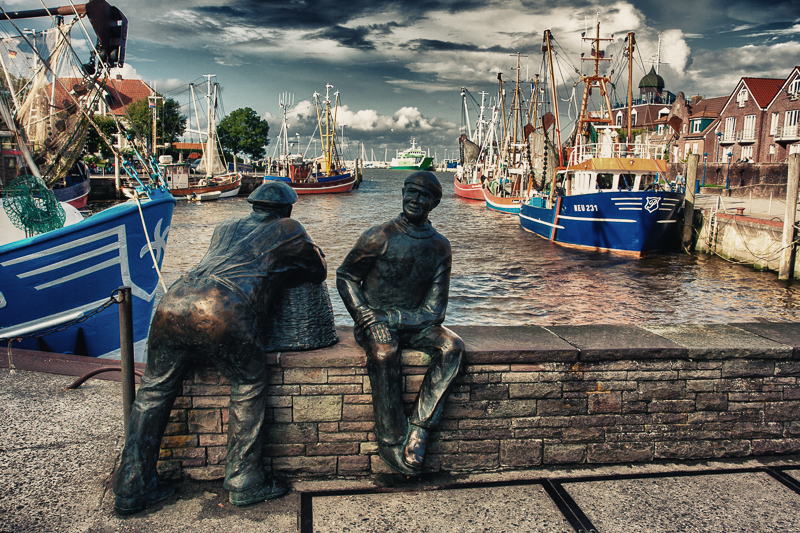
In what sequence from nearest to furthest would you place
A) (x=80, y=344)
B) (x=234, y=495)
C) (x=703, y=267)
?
(x=234, y=495) < (x=80, y=344) < (x=703, y=267)

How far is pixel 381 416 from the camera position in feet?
10.1

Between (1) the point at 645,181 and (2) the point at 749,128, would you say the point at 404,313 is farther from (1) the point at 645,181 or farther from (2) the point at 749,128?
(2) the point at 749,128

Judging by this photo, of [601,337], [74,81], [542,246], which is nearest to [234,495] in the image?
[601,337]

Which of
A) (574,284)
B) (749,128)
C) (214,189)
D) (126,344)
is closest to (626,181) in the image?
(574,284)

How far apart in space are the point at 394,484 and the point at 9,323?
6.41m

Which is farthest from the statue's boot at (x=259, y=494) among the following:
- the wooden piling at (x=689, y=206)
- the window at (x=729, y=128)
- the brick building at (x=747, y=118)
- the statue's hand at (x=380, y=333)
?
the window at (x=729, y=128)

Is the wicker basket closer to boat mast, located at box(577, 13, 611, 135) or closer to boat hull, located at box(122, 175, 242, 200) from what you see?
boat mast, located at box(577, 13, 611, 135)

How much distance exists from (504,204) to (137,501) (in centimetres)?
3837

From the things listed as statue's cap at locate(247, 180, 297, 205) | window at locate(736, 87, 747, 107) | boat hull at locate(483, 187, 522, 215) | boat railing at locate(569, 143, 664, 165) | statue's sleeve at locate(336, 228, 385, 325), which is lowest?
boat hull at locate(483, 187, 522, 215)

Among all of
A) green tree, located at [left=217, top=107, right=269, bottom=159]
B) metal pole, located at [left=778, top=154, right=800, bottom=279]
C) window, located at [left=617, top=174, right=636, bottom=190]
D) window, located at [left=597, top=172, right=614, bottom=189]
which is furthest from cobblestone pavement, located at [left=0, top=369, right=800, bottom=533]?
green tree, located at [left=217, top=107, right=269, bottom=159]

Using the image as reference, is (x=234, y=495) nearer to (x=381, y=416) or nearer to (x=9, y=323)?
(x=381, y=416)

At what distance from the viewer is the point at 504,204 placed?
39.8 meters

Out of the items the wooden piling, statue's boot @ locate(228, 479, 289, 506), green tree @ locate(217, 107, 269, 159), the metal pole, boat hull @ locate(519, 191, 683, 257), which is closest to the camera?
statue's boot @ locate(228, 479, 289, 506)

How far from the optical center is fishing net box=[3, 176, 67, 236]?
7289 millimetres
